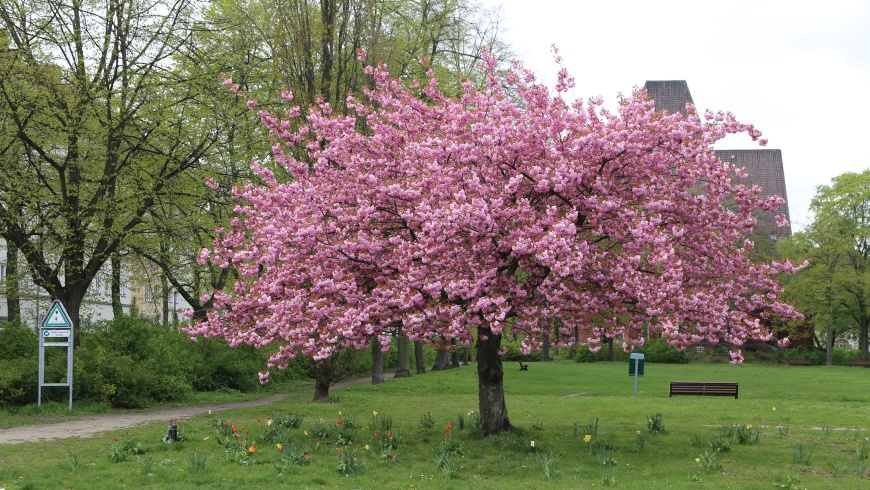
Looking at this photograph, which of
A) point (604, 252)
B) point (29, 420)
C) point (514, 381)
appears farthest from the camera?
point (514, 381)

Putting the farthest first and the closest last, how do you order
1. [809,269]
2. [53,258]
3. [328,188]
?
1. [809,269]
2. [53,258]
3. [328,188]

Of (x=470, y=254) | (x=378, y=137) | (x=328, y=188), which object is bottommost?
(x=470, y=254)

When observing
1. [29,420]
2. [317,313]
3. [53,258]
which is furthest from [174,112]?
[317,313]

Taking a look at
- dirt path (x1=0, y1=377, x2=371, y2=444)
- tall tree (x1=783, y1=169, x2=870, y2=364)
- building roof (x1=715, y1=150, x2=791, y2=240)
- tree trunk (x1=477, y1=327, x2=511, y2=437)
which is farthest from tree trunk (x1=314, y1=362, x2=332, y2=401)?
building roof (x1=715, y1=150, x2=791, y2=240)

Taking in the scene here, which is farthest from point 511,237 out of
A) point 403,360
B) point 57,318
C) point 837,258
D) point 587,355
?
point 837,258

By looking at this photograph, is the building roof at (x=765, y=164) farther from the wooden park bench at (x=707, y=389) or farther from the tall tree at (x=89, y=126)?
the tall tree at (x=89, y=126)

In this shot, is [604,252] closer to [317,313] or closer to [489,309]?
[489,309]

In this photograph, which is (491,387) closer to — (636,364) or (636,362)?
(636,364)

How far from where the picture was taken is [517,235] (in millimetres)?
12758

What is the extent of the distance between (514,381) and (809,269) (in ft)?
106

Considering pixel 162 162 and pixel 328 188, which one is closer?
pixel 328 188

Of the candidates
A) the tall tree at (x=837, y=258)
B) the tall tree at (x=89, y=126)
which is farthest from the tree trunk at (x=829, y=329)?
the tall tree at (x=89, y=126)

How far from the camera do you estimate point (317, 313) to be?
13.6 metres

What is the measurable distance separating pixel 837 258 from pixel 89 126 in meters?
53.9
